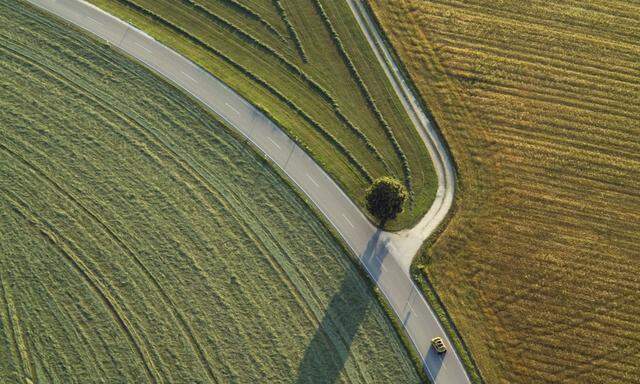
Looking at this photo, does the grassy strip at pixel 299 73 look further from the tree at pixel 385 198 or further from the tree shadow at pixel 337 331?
the tree shadow at pixel 337 331

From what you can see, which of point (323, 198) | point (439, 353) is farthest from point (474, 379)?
point (323, 198)

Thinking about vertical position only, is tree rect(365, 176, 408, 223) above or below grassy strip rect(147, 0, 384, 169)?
below

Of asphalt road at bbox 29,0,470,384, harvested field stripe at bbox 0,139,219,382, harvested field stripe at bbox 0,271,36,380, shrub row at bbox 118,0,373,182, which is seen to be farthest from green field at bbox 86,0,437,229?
harvested field stripe at bbox 0,271,36,380

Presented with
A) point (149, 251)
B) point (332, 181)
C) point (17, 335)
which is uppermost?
point (332, 181)

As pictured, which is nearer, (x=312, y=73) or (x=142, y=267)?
(x=142, y=267)

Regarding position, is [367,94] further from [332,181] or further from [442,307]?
[442,307]

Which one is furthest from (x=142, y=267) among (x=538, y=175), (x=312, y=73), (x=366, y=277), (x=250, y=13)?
(x=538, y=175)

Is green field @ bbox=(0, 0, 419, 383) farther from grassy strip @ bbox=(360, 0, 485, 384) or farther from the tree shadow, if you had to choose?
Answer: grassy strip @ bbox=(360, 0, 485, 384)
